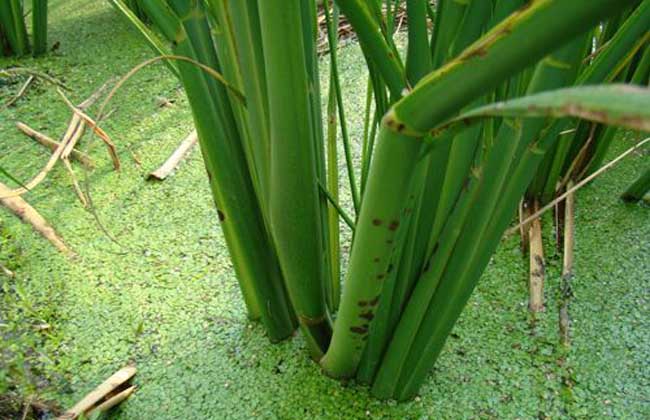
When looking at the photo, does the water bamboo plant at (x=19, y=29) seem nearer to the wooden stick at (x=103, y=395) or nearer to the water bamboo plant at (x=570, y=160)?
the wooden stick at (x=103, y=395)

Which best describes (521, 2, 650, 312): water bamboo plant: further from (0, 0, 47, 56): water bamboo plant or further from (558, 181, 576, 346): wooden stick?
(0, 0, 47, 56): water bamboo plant

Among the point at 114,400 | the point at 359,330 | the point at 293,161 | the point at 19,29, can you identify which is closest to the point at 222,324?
the point at 114,400

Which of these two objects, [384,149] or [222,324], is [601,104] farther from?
[222,324]

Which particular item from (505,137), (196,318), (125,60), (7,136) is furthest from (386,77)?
(125,60)

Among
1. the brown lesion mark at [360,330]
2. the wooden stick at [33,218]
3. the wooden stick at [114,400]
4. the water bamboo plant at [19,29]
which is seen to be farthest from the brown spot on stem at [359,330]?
the water bamboo plant at [19,29]

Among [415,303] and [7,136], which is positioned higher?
[415,303]

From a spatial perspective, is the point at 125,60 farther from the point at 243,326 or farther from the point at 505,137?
the point at 505,137
